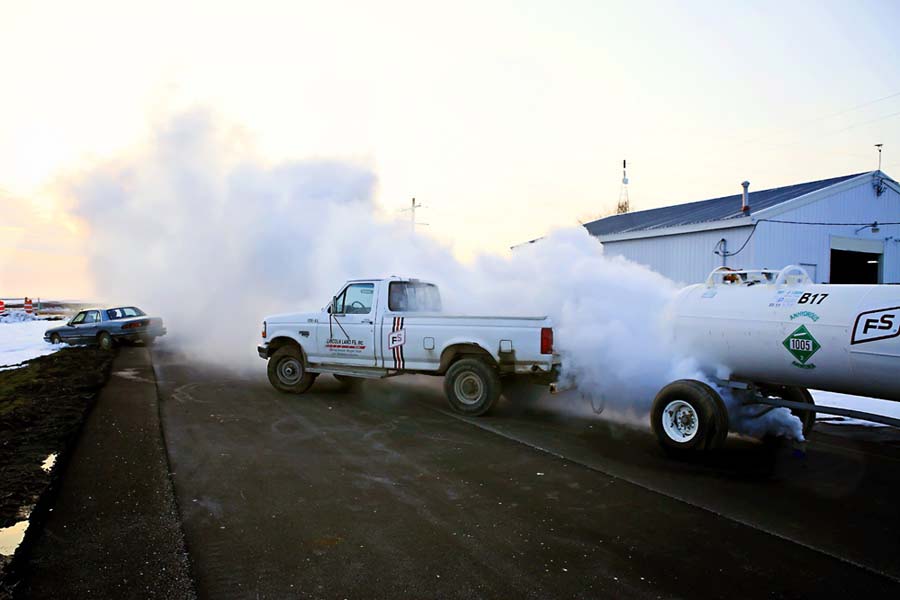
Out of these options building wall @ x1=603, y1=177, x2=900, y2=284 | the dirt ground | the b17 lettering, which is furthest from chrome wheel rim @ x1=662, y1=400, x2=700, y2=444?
building wall @ x1=603, y1=177, x2=900, y2=284

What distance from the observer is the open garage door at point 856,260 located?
19.3 metres

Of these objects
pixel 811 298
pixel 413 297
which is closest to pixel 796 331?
pixel 811 298

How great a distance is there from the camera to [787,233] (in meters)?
17.6

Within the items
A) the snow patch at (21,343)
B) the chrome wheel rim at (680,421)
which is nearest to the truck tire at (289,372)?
the chrome wheel rim at (680,421)

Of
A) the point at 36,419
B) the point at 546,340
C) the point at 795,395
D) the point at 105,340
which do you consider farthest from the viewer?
the point at 105,340

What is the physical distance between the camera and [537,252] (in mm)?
9672

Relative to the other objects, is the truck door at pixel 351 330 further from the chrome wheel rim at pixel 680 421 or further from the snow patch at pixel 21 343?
the snow patch at pixel 21 343

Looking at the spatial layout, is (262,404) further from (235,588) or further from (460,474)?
(235,588)

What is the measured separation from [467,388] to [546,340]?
4.98ft

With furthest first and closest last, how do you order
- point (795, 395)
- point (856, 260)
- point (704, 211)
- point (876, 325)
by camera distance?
point (856, 260), point (704, 211), point (795, 395), point (876, 325)

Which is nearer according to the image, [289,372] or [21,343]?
[289,372]

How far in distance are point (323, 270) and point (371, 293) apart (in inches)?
204

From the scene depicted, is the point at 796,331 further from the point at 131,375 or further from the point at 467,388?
the point at 131,375

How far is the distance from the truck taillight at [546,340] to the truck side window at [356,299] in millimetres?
3216
